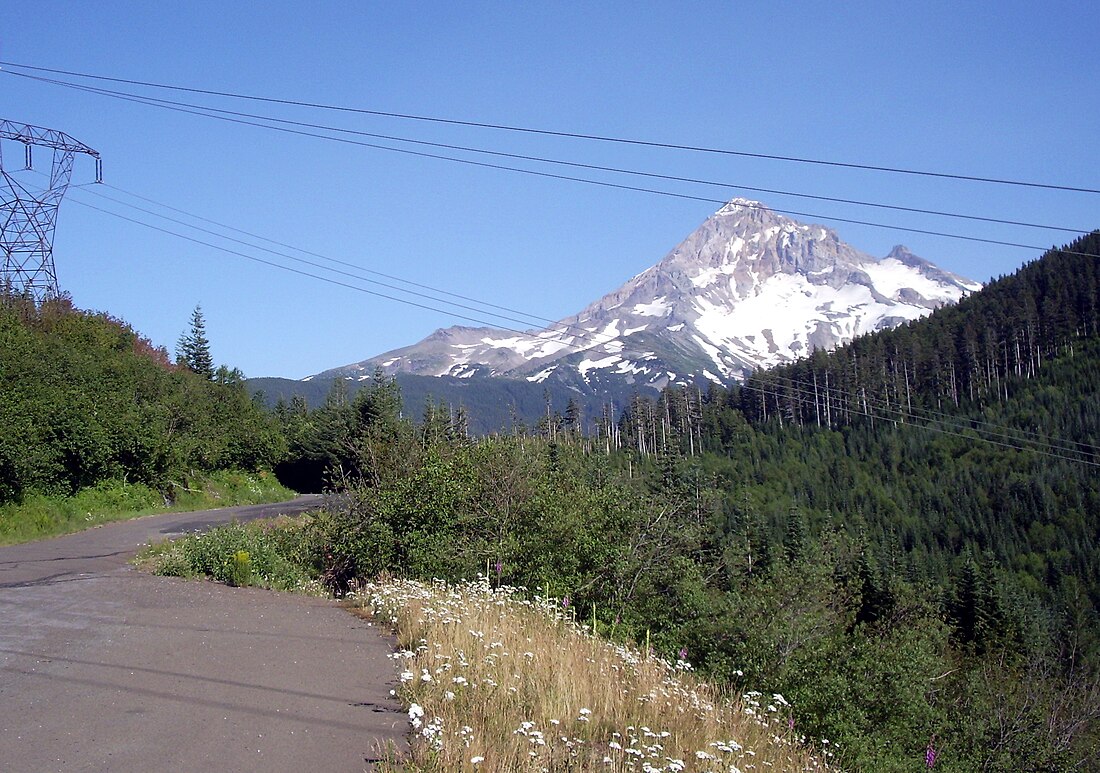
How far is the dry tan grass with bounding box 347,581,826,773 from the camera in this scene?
17.3ft

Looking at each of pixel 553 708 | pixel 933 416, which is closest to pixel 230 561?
pixel 553 708

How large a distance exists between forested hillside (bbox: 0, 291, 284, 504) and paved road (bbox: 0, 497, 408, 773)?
1167 centimetres

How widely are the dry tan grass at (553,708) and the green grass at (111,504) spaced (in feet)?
46.8

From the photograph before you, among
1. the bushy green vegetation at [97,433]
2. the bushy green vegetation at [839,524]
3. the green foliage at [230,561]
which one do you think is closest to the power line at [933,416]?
the bushy green vegetation at [839,524]

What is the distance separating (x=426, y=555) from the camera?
1540 centimetres

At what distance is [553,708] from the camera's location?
20.5ft

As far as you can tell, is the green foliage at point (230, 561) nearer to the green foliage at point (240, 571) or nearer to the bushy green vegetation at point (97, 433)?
the green foliage at point (240, 571)

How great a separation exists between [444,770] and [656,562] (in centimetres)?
1061

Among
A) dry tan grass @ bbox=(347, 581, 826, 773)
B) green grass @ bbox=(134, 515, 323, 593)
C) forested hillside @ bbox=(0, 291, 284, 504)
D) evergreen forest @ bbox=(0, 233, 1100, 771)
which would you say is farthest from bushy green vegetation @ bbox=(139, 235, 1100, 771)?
forested hillside @ bbox=(0, 291, 284, 504)

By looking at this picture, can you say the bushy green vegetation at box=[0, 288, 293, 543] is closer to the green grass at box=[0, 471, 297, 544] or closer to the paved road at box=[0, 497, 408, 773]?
the green grass at box=[0, 471, 297, 544]

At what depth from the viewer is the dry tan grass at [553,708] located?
5.29 m

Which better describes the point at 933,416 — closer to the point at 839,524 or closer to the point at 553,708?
the point at 839,524

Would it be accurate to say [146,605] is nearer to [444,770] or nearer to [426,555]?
[426,555]

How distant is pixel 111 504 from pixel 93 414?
8.28ft
